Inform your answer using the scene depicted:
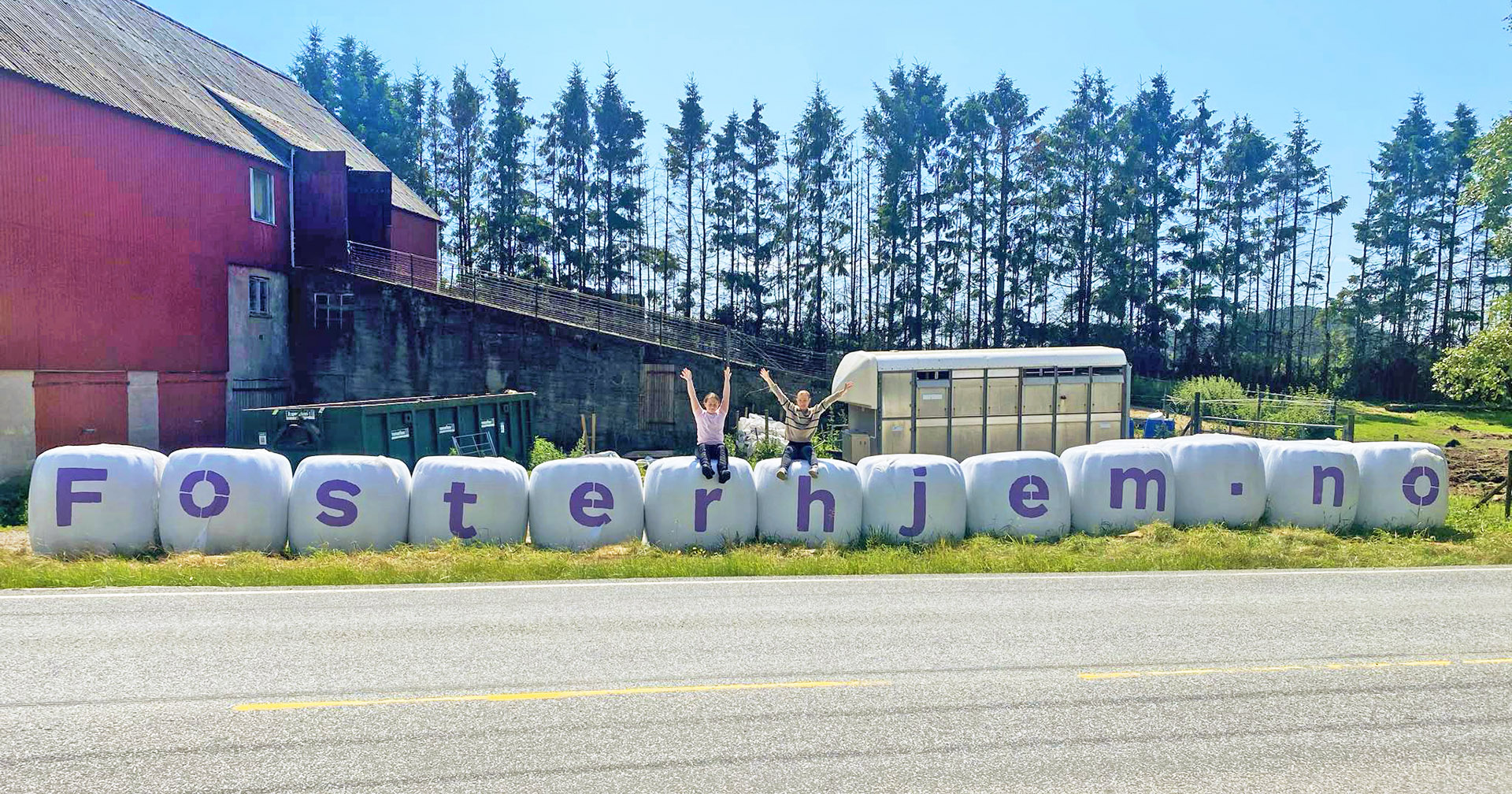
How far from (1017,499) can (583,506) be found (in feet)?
17.8

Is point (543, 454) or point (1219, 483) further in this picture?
point (543, 454)

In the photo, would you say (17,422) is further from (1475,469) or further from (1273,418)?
(1475,469)

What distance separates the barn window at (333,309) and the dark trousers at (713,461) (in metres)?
20.1

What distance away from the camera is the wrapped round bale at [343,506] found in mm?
10914

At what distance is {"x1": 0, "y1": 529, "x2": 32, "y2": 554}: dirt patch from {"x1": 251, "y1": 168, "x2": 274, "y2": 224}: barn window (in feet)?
49.9

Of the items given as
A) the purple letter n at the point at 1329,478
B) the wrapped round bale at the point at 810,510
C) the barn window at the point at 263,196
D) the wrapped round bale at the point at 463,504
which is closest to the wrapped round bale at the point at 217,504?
the wrapped round bale at the point at 463,504

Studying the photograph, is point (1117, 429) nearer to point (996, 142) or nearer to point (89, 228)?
point (89, 228)

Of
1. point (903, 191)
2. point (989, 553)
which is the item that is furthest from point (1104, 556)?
point (903, 191)

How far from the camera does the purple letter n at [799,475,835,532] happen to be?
1155 centimetres

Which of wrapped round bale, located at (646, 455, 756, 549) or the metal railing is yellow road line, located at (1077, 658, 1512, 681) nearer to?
wrapped round bale, located at (646, 455, 756, 549)

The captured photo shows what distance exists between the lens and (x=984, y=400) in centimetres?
1984

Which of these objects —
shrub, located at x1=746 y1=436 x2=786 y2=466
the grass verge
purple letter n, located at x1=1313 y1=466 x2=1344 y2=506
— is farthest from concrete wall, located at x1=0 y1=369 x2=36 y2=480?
purple letter n, located at x1=1313 y1=466 x2=1344 y2=506

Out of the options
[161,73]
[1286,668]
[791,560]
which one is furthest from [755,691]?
[161,73]

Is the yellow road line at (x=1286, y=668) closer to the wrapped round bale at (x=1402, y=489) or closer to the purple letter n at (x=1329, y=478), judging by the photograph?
the purple letter n at (x=1329, y=478)
